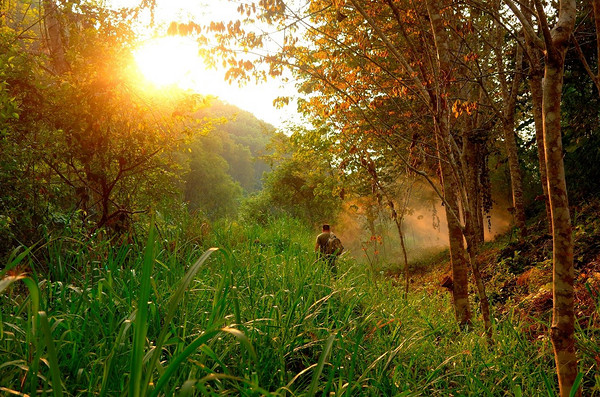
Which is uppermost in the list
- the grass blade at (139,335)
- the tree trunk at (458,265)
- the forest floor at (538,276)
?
the grass blade at (139,335)

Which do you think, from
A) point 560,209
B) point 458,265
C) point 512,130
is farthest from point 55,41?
point 512,130

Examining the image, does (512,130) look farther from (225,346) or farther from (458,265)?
(225,346)

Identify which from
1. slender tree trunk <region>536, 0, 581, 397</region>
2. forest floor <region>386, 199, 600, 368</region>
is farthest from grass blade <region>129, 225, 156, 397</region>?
forest floor <region>386, 199, 600, 368</region>

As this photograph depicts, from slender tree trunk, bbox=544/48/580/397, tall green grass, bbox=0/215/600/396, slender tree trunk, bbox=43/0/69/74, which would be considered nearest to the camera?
tall green grass, bbox=0/215/600/396

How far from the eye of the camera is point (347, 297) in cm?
410

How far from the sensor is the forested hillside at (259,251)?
208 centimetres

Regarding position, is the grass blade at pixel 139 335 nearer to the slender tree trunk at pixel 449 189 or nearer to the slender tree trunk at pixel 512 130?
the slender tree trunk at pixel 449 189

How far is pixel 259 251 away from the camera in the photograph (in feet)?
17.6

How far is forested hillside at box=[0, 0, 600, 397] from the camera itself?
2084 mm

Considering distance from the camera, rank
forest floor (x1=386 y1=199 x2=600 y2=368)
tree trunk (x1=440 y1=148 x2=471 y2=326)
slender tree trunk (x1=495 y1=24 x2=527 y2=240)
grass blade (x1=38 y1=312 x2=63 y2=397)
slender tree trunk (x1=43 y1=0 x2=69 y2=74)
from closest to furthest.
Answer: grass blade (x1=38 y1=312 x2=63 y2=397), forest floor (x1=386 y1=199 x2=600 y2=368), tree trunk (x1=440 y1=148 x2=471 y2=326), slender tree trunk (x1=43 y1=0 x2=69 y2=74), slender tree trunk (x1=495 y1=24 x2=527 y2=240)

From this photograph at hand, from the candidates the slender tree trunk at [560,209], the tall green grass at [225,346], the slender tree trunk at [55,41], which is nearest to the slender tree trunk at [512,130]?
the tall green grass at [225,346]

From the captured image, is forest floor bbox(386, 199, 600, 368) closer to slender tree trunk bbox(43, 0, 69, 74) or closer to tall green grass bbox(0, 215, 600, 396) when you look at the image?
tall green grass bbox(0, 215, 600, 396)

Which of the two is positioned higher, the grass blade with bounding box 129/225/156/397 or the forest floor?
the grass blade with bounding box 129/225/156/397

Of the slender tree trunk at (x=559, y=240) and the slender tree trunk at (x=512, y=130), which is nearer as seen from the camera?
the slender tree trunk at (x=559, y=240)
